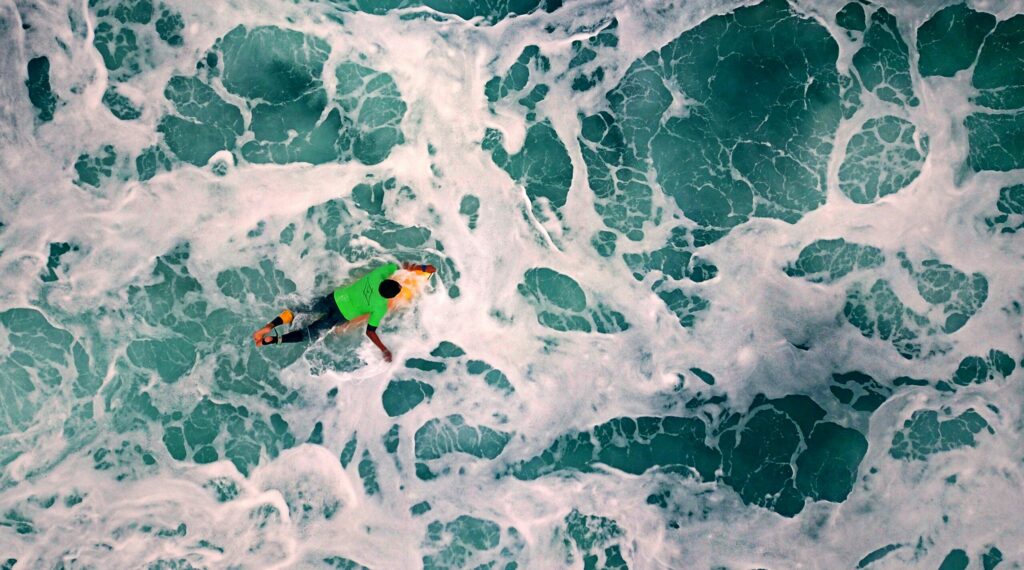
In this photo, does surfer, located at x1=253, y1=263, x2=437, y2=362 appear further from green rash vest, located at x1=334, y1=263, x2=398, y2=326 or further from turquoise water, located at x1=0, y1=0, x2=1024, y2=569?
turquoise water, located at x1=0, y1=0, x2=1024, y2=569

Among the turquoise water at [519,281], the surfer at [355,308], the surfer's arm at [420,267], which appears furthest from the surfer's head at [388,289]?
the turquoise water at [519,281]

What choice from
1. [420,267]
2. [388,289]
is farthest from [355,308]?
[420,267]

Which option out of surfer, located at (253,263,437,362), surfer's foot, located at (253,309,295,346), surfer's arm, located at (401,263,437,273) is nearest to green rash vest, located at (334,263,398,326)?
surfer, located at (253,263,437,362)

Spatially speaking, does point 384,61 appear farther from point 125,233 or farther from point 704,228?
point 704,228

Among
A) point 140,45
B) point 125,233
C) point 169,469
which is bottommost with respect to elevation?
point 169,469

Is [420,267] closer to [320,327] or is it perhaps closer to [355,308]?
[355,308]

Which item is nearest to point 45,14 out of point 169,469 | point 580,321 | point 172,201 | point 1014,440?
point 172,201

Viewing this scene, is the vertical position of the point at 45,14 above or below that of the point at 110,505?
above
